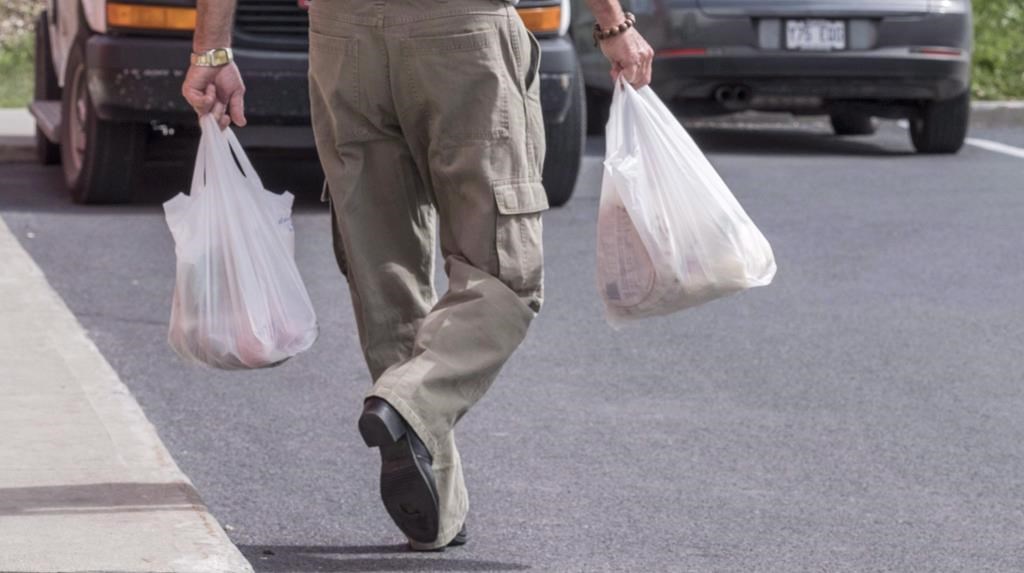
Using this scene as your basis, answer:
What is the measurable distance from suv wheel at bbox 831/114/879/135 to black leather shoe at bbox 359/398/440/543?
941cm

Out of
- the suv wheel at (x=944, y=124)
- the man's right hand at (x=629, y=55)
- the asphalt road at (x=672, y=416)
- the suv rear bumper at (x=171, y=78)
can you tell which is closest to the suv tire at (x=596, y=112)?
the suv wheel at (x=944, y=124)

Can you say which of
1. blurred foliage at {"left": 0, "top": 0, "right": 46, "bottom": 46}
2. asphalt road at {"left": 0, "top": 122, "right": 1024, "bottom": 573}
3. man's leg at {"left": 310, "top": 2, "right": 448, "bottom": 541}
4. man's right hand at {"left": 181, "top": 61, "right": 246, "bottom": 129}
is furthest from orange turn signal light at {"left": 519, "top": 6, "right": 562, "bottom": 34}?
blurred foliage at {"left": 0, "top": 0, "right": 46, "bottom": 46}

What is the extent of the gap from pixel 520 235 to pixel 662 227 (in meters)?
0.29

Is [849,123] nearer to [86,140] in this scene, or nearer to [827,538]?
[86,140]

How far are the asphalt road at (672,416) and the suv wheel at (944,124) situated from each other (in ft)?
9.03

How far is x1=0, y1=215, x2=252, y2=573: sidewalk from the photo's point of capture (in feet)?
11.7

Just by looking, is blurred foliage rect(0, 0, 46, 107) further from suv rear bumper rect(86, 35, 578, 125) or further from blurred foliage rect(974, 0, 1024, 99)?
blurred foliage rect(974, 0, 1024, 99)

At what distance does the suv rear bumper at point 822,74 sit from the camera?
35.5 ft

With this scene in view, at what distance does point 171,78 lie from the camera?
8078 millimetres

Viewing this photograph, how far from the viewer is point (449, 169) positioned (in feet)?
12.2

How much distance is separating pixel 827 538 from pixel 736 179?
6.16 metres

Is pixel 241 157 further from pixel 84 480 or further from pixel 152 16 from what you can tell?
pixel 152 16

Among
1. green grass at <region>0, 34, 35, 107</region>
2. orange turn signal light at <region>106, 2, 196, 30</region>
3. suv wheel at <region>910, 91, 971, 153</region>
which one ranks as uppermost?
orange turn signal light at <region>106, 2, 196, 30</region>

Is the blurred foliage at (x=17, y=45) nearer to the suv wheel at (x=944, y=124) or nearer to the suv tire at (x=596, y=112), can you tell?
the suv tire at (x=596, y=112)
